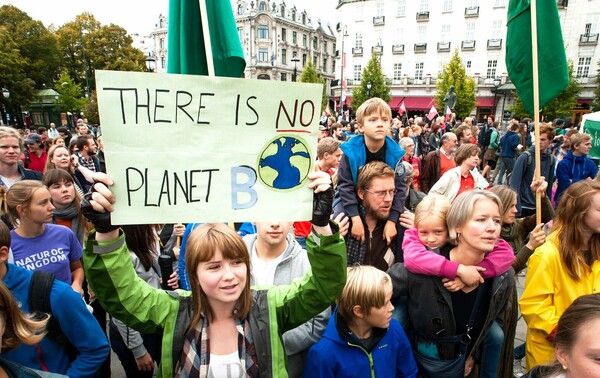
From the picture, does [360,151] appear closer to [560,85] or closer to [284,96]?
[284,96]

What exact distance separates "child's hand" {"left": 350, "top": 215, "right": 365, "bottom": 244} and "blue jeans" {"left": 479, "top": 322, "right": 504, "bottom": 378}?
102 cm

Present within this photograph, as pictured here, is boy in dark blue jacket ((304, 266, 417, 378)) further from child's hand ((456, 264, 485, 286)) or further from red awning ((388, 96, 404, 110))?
red awning ((388, 96, 404, 110))

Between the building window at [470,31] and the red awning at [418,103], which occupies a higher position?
the building window at [470,31]

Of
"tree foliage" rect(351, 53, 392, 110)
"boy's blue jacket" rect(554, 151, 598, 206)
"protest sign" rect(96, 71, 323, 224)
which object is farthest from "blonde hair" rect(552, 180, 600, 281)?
"tree foliage" rect(351, 53, 392, 110)

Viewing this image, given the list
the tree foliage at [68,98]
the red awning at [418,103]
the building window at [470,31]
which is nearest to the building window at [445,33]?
the building window at [470,31]

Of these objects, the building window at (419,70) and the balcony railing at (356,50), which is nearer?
the building window at (419,70)

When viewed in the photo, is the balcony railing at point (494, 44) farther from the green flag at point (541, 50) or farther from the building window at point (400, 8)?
the green flag at point (541, 50)

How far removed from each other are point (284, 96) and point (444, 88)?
40558 millimetres

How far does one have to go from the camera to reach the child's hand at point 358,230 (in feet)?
8.67

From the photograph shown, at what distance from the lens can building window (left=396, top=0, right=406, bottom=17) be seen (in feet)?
142

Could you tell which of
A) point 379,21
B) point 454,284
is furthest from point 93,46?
point 454,284

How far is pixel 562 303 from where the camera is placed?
87.3 inches

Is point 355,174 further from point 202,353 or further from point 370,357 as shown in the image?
point 202,353

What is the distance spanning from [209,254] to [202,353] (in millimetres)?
431
